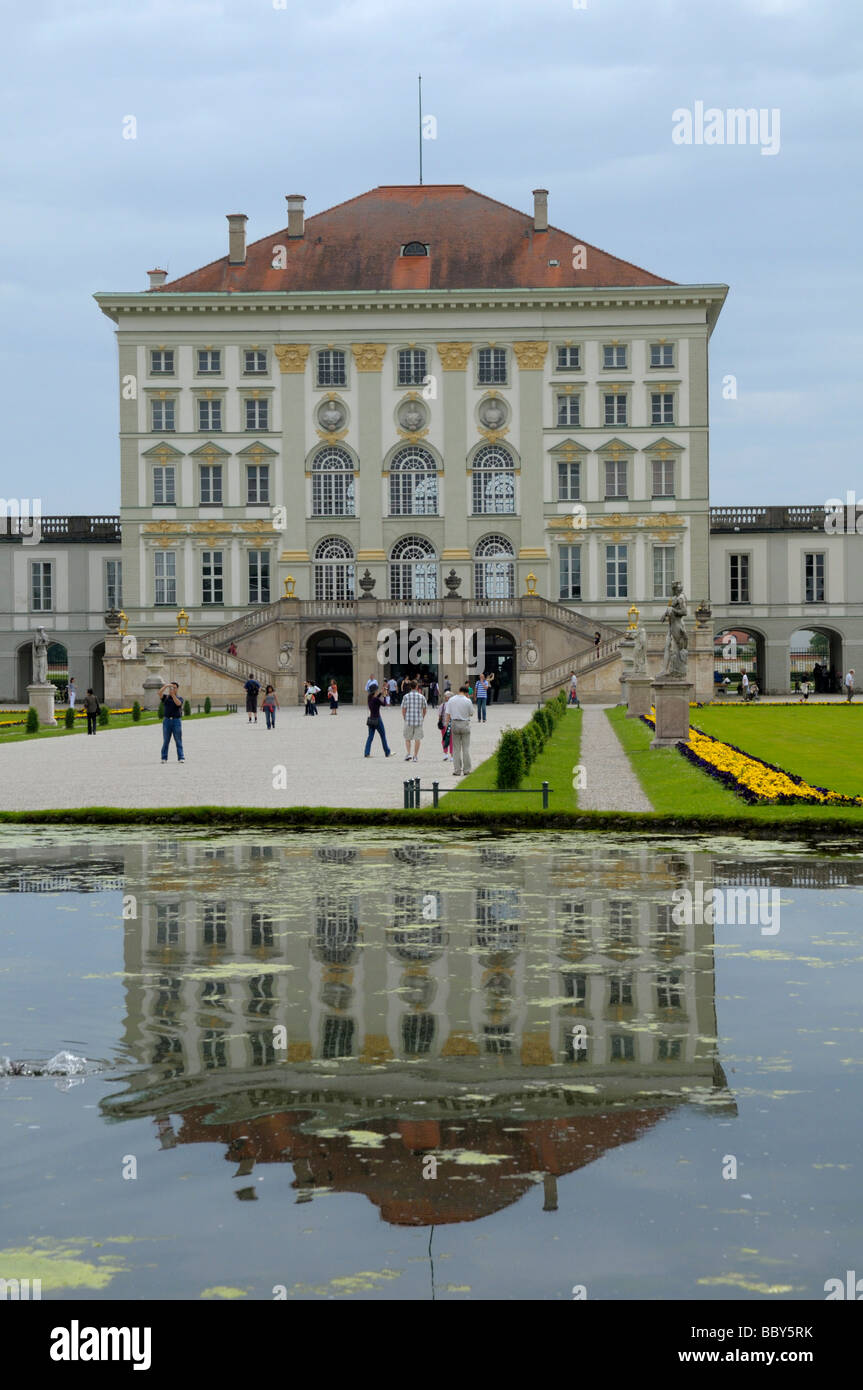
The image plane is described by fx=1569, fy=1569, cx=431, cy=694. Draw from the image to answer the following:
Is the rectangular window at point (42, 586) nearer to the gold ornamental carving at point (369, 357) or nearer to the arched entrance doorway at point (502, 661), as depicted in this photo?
the gold ornamental carving at point (369, 357)

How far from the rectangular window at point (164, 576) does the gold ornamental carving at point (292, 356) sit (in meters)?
9.82

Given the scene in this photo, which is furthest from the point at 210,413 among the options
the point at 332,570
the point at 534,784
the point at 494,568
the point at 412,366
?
the point at 534,784

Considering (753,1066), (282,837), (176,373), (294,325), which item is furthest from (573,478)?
(753,1066)

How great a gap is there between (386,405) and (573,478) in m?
9.04

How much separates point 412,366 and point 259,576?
11.7 meters

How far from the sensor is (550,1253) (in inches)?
A: 199

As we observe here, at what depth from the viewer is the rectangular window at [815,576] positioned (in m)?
73.8

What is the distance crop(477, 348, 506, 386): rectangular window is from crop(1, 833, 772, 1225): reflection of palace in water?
58.9 metres

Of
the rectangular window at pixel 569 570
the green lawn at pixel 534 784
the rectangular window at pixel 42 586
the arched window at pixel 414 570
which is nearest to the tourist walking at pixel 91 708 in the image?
the green lawn at pixel 534 784

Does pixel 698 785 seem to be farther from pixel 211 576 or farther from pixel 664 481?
pixel 211 576

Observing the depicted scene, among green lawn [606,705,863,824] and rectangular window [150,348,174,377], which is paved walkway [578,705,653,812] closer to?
green lawn [606,705,863,824]

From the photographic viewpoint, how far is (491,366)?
232 ft
